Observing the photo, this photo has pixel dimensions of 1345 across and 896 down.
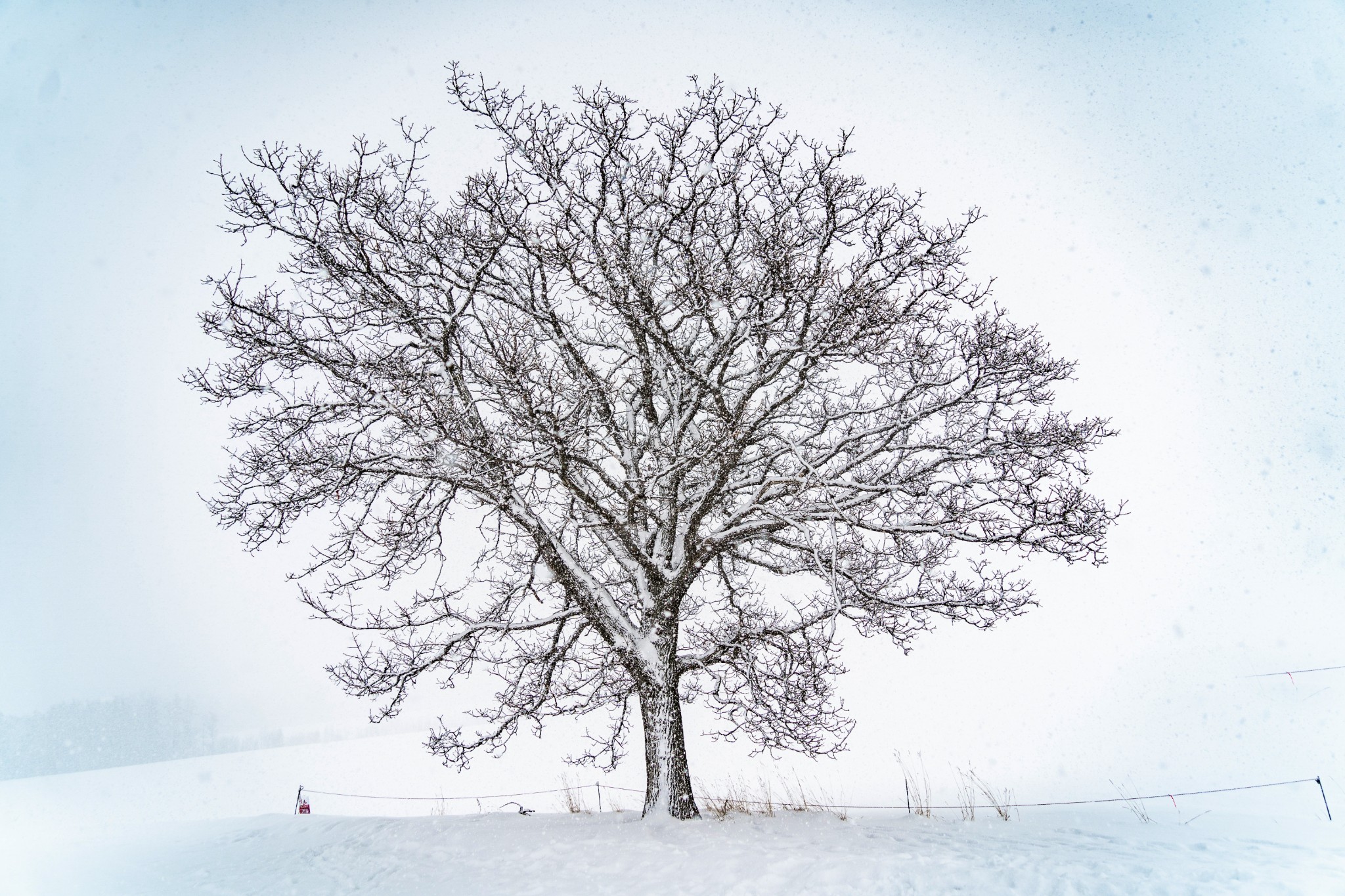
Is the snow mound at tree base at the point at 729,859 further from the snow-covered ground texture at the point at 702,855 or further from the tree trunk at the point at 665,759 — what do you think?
the tree trunk at the point at 665,759

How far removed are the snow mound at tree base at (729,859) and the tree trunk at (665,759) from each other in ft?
1.32

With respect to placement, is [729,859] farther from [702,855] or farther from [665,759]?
[665,759]

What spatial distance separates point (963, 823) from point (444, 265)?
8.47 metres

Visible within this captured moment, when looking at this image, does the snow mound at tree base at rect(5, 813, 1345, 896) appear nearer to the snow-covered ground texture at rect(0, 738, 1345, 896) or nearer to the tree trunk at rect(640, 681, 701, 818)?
the snow-covered ground texture at rect(0, 738, 1345, 896)

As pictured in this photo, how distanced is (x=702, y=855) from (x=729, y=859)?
1.00 ft

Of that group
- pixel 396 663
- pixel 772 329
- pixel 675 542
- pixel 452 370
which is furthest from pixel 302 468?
pixel 772 329

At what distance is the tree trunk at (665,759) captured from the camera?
7844mm

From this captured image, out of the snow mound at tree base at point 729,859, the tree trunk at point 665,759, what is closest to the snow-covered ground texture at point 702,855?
the snow mound at tree base at point 729,859

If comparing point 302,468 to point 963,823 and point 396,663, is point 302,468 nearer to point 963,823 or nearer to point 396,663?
point 396,663

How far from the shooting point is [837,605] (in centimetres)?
638

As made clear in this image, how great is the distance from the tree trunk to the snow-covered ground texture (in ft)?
1.32

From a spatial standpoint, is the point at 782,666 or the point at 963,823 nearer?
the point at 963,823

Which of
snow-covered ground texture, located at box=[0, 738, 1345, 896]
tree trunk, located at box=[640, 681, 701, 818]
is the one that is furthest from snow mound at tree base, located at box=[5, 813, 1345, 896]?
tree trunk, located at box=[640, 681, 701, 818]

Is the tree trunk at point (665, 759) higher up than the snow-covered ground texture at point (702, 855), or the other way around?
the tree trunk at point (665, 759)
